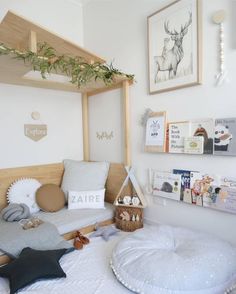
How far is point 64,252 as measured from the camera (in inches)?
58.9

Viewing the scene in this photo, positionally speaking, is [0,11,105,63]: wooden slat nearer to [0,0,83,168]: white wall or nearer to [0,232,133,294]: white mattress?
[0,0,83,168]: white wall

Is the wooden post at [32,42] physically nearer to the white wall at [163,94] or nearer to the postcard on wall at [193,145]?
the white wall at [163,94]

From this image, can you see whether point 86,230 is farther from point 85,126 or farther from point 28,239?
point 85,126

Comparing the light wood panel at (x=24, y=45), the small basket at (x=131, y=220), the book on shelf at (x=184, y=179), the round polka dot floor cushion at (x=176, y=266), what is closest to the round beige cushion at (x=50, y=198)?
the small basket at (x=131, y=220)

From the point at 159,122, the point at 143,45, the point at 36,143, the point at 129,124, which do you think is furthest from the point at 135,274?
the point at 143,45

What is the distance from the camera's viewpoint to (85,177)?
221 centimetres

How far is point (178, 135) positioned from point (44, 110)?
4.39ft

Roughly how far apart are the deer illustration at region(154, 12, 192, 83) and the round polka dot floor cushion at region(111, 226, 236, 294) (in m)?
1.19

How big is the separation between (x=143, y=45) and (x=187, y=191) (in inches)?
49.4

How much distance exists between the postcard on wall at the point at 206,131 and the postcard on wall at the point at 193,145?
27 mm

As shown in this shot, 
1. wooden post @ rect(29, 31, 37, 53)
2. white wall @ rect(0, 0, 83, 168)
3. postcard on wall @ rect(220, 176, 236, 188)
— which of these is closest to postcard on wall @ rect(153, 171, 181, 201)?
postcard on wall @ rect(220, 176, 236, 188)

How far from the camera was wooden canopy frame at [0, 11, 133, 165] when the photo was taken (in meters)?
1.57

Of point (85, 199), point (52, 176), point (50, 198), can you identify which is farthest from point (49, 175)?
point (85, 199)

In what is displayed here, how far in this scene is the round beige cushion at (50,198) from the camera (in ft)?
6.71
